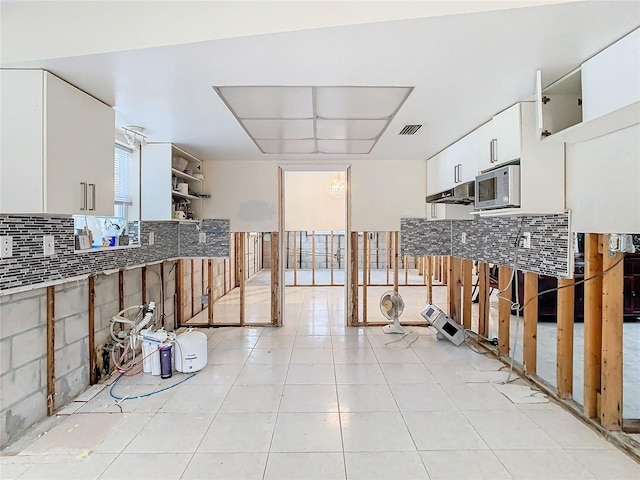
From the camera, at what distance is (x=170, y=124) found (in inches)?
134

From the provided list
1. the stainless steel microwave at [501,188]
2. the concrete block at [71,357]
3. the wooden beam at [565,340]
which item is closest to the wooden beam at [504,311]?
the wooden beam at [565,340]

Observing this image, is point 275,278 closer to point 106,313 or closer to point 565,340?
point 106,313

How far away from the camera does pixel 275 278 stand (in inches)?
Answer: 208

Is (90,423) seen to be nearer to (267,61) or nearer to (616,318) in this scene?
(267,61)

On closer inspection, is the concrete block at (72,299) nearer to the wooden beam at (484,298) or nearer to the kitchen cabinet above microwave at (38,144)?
the kitchen cabinet above microwave at (38,144)

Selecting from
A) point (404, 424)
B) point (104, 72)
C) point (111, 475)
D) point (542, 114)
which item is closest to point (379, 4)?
point (542, 114)

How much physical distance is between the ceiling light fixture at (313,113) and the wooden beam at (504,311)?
6.57 feet

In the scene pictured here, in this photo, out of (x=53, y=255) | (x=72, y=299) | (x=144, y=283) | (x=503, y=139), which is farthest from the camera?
(x=144, y=283)

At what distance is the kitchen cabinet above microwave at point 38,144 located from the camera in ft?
7.00

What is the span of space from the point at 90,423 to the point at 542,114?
390 cm

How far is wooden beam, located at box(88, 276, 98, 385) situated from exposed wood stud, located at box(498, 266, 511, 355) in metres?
3.96

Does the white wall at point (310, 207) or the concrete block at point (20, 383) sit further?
the white wall at point (310, 207)

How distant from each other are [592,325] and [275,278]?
3737 millimetres

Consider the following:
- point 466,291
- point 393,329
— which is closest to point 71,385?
point 393,329
